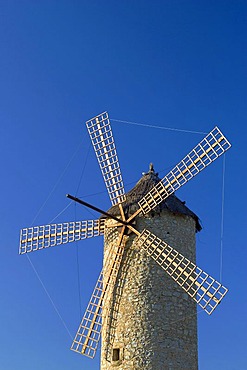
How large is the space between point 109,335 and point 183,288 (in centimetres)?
169

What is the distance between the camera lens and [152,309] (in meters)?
11.9

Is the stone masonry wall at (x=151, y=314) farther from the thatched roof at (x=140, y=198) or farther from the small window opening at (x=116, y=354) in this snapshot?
the thatched roof at (x=140, y=198)

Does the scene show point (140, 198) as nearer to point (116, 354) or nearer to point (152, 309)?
point (152, 309)

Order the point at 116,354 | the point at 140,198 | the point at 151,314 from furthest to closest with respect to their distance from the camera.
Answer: the point at 140,198
the point at 116,354
the point at 151,314

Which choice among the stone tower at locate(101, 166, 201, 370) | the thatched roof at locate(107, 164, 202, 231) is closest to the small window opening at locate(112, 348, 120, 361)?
the stone tower at locate(101, 166, 201, 370)

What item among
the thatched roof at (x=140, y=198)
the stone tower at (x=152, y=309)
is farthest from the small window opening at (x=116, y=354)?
the thatched roof at (x=140, y=198)

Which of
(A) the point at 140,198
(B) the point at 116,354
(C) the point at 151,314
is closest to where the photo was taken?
(C) the point at 151,314

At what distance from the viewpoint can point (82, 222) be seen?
13578 mm

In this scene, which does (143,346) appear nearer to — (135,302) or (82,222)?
(135,302)

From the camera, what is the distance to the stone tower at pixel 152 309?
38.5 feet

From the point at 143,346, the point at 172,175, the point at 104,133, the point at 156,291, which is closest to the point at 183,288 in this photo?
the point at 156,291

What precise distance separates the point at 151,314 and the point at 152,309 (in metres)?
0.09

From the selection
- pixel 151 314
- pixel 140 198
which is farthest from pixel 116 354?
pixel 140 198

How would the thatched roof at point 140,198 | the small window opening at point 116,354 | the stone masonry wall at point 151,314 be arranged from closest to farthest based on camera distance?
the stone masonry wall at point 151,314, the small window opening at point 116,354, the thatched roof at point 140,198
